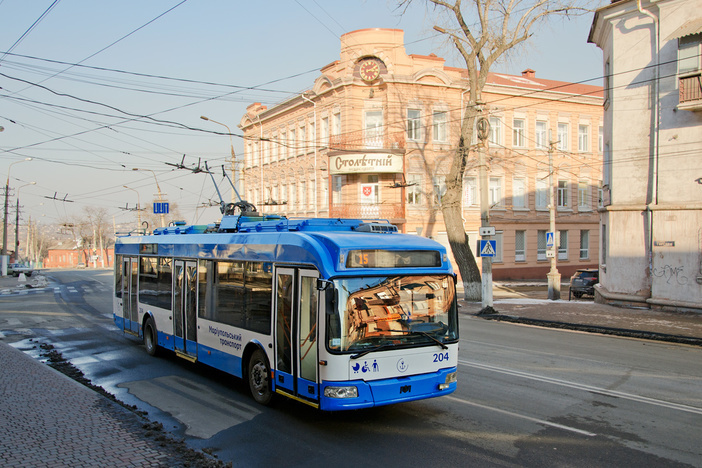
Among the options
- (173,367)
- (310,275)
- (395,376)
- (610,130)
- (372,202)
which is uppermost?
(610,130)

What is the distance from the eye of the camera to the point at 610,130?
75.6 ft

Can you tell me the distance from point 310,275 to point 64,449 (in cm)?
331

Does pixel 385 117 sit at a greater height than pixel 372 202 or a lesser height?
greater

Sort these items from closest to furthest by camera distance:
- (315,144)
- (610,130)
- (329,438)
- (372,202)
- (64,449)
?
(64,449), (329,438), (610,130), (372,202), (315,144)

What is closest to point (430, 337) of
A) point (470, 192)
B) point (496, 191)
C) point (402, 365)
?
point (402, 365)

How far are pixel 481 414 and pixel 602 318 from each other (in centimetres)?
1255

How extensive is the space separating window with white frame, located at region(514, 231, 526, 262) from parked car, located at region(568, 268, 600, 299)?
9408 mm

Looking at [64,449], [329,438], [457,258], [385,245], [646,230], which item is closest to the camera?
[64,449]

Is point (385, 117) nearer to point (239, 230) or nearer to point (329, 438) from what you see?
point (239, 230)

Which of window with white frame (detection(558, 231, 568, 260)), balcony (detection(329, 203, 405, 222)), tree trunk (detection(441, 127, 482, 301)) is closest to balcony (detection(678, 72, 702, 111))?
tree trunk (detection(441, 127, 482, 301))

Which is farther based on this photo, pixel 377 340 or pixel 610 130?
pixel 610 130

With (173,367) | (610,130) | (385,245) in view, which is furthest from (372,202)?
(385,245)

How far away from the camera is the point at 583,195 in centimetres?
4225

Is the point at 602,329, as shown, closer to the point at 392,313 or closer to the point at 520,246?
the point at 392,313
